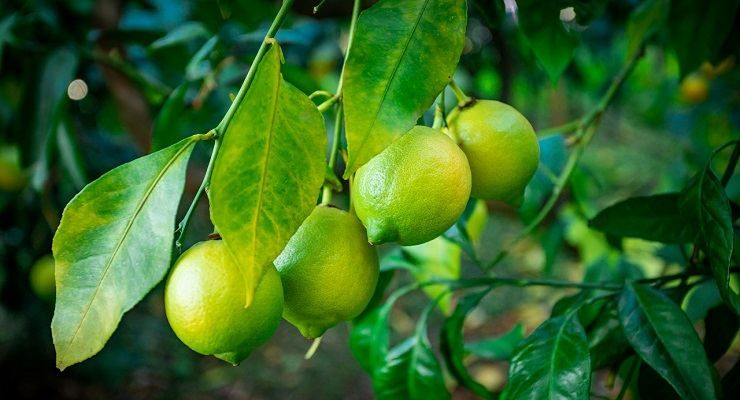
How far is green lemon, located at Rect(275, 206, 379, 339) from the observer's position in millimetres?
402

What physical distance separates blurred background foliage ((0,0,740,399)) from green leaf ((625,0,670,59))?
0.31ft

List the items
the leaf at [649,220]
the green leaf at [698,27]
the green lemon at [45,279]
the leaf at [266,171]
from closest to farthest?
the leaf at [266,171] < the leaf at [649,220] < the green leaf at [698,27] < the green lemon at [45,279]

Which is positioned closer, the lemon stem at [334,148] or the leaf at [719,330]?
the lemon stem at [334,148]


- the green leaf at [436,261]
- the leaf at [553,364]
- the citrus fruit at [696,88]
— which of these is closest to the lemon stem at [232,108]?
the leaf at [553,364]

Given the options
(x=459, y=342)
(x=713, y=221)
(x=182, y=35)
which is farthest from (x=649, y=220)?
(x=182, y=35)

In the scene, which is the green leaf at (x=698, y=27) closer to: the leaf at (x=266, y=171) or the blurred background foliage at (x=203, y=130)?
the blurred background foliage at (x=203, y=130)

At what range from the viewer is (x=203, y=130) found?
1165mm

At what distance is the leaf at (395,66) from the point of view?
0.34 m

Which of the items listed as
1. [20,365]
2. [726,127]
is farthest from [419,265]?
[20,365]

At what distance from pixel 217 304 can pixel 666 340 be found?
0.34 m

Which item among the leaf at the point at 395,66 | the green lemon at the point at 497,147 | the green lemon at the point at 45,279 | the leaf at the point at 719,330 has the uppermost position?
the leaf at the point at 395,66

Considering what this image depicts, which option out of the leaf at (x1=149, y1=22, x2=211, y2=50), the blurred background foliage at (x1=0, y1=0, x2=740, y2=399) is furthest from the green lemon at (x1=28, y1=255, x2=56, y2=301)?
the leaf at (x1=149, y1=22, x2=211, y2=50)

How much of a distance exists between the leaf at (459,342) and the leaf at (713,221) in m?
0.21

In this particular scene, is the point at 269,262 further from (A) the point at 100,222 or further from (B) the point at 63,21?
(B) the point at 63,21
